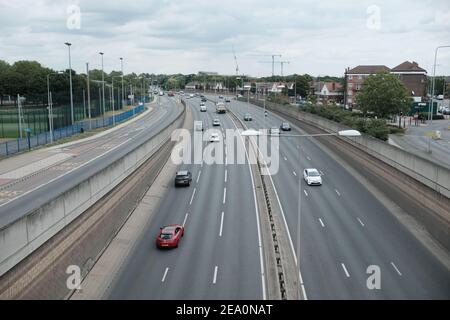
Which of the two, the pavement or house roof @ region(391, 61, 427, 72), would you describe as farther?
house roof @ region(391, 61, 427, 72)

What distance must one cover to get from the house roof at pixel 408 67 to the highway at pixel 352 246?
96174mm

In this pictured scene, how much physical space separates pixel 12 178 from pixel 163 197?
1309cm

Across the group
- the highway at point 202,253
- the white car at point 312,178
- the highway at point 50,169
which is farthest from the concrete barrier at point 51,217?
the white car at point 312,178

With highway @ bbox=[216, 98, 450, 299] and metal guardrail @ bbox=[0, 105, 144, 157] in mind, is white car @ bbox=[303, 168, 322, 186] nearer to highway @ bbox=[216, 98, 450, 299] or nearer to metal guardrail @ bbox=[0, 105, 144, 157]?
highway @ bbox=[216, 98, 450, 299]

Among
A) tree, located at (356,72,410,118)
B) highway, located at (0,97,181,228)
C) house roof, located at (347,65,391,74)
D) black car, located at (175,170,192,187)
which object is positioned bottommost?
black car, located at (175,170,192,187)

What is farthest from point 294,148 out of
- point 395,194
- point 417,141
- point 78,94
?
point 78,94

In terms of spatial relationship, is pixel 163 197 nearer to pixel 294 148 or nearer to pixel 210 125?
pixel 294 148

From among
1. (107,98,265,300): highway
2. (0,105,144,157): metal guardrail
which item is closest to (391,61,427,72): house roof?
(0,105,144,157): metal guardrail

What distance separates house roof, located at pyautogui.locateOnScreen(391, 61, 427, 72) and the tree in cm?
4811

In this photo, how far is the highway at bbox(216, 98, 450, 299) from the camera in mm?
25406

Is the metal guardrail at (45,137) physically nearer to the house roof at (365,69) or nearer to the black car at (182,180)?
the black car at (182,180)

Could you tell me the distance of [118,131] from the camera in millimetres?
84562

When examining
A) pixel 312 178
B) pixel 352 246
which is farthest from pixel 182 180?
pixel 352 246

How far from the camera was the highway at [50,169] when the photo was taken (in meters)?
33.7
